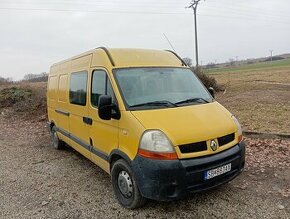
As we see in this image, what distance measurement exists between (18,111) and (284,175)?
13.4 metres

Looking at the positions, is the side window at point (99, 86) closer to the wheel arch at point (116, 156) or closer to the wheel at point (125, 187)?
the wheel arch at point (116, 156)

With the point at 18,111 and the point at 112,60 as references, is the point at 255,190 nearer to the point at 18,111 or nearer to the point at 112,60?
the point at 112,60

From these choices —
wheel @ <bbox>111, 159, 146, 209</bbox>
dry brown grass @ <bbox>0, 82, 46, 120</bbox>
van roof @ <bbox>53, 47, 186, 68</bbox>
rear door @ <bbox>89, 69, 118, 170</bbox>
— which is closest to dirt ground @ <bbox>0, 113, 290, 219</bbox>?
wheel @ <bbox>111, 159, 146, 209</bbox>

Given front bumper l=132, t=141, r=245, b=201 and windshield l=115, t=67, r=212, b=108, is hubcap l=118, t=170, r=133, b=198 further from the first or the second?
windshield l=115, t=67, r=212, b=108

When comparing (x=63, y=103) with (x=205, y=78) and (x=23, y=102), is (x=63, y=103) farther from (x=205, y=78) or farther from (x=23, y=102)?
(x=205, y=78)

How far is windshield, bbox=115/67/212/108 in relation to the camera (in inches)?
167

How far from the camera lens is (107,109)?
411 centimetres

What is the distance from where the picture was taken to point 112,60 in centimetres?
462

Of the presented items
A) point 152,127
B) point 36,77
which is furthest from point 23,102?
point 36,77

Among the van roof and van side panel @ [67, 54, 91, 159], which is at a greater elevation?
the van roof

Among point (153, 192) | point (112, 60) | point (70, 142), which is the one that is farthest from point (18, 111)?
point (153, 192)

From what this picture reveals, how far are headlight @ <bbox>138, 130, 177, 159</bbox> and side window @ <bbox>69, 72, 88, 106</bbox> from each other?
1.95 metres

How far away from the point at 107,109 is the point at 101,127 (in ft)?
2.06

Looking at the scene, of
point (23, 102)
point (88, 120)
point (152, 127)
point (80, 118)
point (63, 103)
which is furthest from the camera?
point (23, 102)
